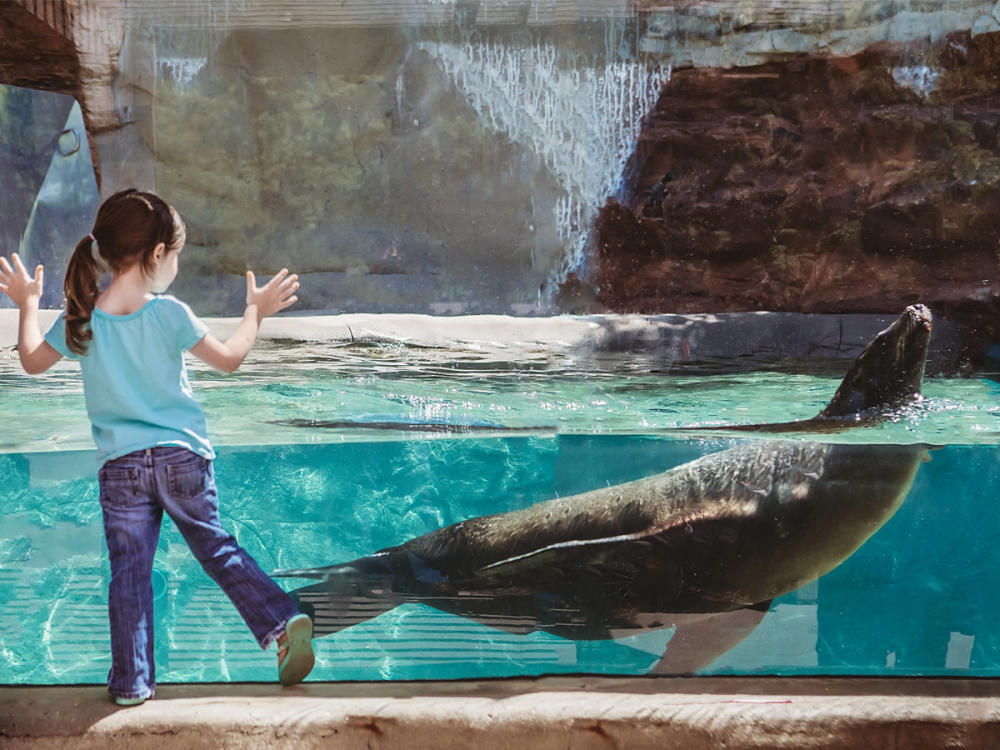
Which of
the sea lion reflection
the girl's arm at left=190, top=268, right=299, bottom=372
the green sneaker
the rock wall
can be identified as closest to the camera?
the girl's arm at left=190, top=268, right=299, bottom=372

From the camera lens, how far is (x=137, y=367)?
7.13ft

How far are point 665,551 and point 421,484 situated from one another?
83 cm

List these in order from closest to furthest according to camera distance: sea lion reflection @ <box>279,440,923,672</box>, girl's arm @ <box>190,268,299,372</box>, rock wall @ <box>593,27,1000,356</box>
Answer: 1. girl's arm @ <box>190,268,299,372</box>
2. rock wall @ <box>593,27,1000,356</box>
3. sea lion reflection @ <box>279,440,923,672</box>

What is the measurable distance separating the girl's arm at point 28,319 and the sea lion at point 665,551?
0.95 m

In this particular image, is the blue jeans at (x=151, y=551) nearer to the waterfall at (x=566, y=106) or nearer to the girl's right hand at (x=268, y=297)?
the girl's right hand at (x=268, y=297)

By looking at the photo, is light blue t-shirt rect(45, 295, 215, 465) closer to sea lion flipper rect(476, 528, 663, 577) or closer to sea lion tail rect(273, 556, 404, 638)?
sea lion tail rect(273, 556, 404, 638)

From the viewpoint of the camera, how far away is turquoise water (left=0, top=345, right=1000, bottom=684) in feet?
8.48

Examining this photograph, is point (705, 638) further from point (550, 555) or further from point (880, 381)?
point (880, 381)

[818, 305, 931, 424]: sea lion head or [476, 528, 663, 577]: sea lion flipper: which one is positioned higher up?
[818, 305, 931, 424]: sea lion head

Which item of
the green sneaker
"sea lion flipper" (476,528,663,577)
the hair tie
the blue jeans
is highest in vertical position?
the hair tie

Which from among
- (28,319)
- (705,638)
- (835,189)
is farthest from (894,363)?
(28,319)

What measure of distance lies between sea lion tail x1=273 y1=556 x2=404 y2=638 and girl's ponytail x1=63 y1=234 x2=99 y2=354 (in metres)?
0.94

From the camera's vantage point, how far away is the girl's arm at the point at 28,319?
85.6 inches

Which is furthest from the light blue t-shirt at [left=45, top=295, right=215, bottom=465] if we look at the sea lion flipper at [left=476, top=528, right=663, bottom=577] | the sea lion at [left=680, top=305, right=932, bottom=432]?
the sea lion at [left=680, top=305, right=932, bottom=432]
